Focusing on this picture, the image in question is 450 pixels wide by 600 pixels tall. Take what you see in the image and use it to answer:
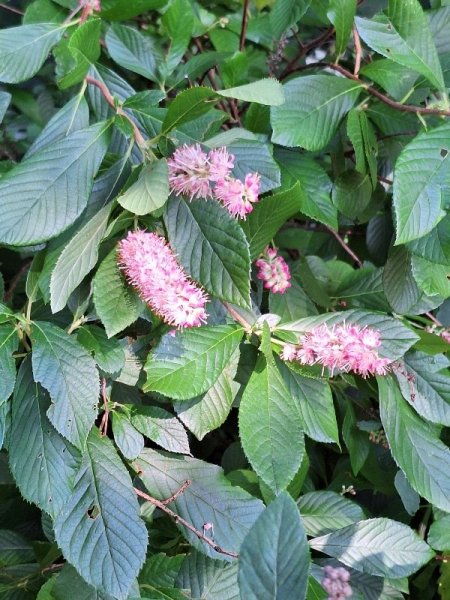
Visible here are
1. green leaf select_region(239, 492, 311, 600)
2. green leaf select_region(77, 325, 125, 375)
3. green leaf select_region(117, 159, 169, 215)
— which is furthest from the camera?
green leaf select_region(77, 325, 125, 375)

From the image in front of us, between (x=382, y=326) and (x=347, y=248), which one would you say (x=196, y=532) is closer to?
(x=382, y=326)

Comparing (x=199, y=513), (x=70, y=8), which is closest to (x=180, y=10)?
(x=70, y=8)

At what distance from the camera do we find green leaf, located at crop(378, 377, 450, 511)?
0.96 metres

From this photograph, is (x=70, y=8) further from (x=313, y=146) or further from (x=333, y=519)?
(x=333, y=519)

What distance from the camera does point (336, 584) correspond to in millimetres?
904

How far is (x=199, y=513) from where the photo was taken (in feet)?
3.03

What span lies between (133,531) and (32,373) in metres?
0.23

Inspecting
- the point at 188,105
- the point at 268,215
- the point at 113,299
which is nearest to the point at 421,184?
the point at 268,215

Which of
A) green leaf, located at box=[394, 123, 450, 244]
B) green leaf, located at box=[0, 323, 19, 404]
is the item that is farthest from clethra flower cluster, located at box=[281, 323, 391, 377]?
green leaf, located at box=[0, 323, 19, 404]

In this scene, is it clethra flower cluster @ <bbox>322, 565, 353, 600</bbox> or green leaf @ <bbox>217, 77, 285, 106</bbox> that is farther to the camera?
clethra flower cluster @ <bbox>322, 565, 353, 600</bbox>

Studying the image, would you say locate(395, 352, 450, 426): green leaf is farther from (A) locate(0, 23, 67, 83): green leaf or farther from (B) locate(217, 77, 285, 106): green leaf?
(A) locate(0, 23, 67, 83): green leaf

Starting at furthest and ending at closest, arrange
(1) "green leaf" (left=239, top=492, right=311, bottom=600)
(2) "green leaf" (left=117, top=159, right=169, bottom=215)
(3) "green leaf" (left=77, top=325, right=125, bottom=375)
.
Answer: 1. (3) "green leaf" (left=77, top=325, right=125, bottom=375)
2. (2) "green leaf" (left=117, top=159, right=169, bottom=215)
3. (1) "green leaf" (left=239, top=492, right=311, bottom=600)

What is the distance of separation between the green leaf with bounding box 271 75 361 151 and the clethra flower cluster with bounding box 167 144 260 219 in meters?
0.18

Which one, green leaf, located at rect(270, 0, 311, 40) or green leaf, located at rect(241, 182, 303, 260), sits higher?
green leaf, located at rect(270, 0, 311, 40)
